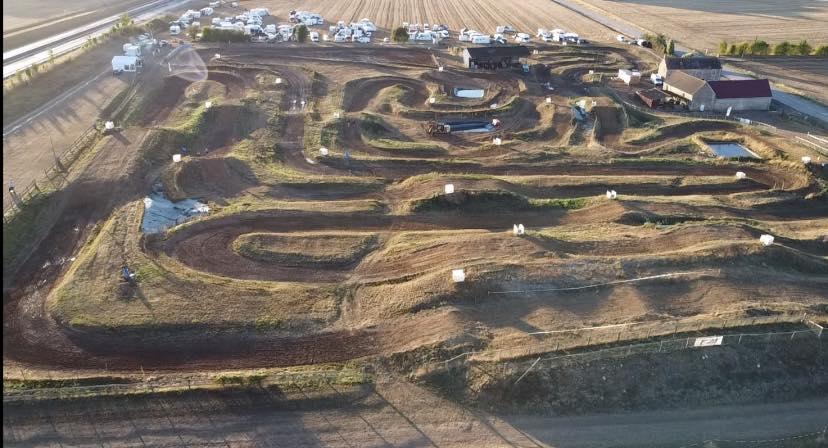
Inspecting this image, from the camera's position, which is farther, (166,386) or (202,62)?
(202,62)

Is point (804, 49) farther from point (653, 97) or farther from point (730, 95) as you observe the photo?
point (653, 97)

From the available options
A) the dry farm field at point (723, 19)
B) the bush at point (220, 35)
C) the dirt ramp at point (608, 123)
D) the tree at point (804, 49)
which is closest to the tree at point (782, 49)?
the tree at point (804, 49)

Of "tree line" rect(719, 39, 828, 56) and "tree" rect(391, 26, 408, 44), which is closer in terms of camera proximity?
"tree line" rect(719, 39, 828, 56)

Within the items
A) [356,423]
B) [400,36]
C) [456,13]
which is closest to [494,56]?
[400,36]

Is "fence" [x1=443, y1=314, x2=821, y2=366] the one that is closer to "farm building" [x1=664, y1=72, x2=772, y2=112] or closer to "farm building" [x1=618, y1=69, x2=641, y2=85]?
"farm building" [x1=664, y1=72, x2=772, y2=112]

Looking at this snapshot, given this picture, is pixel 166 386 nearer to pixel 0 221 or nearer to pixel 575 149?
pixel 0 221

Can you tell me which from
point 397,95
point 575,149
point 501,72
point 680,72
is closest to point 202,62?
point 397,95

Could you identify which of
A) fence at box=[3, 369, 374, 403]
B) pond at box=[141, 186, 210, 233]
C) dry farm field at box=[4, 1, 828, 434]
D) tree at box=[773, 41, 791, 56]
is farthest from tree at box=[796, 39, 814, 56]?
fence at box=[3, 369, 374, 403]
